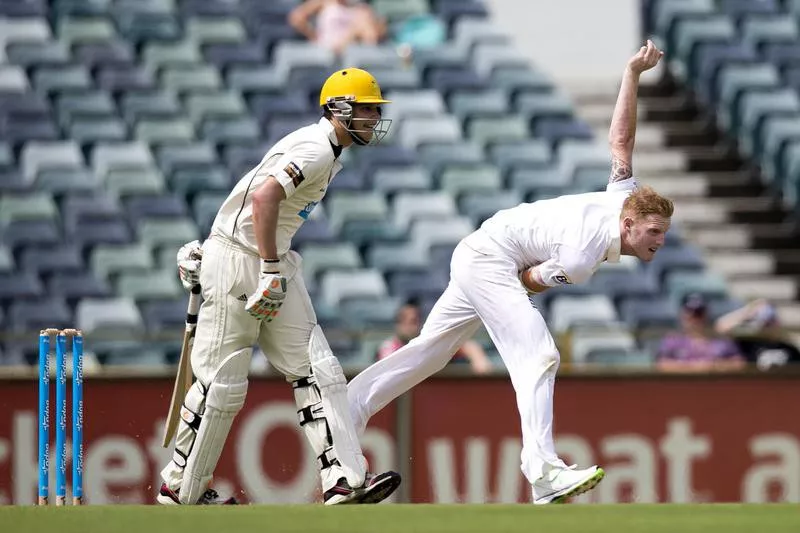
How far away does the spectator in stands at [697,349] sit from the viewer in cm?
1211

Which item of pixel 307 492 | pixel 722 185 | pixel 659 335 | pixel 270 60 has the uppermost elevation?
pixel 270 60

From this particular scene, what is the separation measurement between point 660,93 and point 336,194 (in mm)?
4954

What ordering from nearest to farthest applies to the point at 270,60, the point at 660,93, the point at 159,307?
the point at 159,307 → the point at 270,60 → the point at 660,93

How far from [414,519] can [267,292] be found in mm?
1559

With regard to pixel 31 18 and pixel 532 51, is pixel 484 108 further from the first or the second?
pixel 31 18

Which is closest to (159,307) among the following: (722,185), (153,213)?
(153,213)

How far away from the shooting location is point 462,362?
12.2 m

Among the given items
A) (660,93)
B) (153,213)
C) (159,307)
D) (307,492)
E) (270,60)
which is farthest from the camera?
(660,93)

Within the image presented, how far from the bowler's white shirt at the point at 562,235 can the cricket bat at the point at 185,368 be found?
1.32 m

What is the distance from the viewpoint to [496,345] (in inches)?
316

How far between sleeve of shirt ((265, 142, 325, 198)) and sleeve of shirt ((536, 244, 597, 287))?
3.64 feet

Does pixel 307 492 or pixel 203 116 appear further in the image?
pixel 203 116

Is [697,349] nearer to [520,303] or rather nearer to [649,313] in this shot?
[649,313]

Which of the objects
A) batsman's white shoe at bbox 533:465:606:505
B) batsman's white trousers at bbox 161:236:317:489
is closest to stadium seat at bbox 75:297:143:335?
batsman's white trousers at bbox 161:236:317:489
